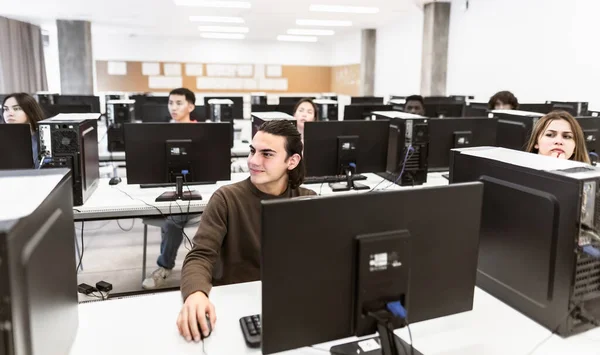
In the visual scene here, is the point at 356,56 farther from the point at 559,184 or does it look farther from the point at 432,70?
the point at 559,184

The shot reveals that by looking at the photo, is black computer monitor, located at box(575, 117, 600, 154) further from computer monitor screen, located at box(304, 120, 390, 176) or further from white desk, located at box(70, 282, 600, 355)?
white desk, located at box(70, 282, 600, 355)

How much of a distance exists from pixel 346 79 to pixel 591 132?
10.1 m

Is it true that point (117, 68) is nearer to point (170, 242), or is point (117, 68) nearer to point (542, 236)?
point (170, 242)

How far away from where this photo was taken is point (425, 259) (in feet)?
3.65

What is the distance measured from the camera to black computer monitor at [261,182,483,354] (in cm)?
98

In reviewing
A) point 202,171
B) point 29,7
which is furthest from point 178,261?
point 29,7

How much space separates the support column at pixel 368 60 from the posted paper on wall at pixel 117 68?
6.61 metres

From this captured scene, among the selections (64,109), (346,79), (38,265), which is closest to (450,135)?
(38,265)

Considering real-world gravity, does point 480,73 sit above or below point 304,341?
above

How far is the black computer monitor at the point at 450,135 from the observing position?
3391mm

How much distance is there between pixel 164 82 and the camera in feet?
→ 43.7

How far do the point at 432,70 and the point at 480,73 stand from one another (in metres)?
1.05

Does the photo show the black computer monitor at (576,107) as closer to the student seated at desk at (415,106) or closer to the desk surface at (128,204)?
the student seated at desk at (415,106)

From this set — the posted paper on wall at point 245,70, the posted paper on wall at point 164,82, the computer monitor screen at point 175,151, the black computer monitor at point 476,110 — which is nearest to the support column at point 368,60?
the posted paper on wall at point 245,70
